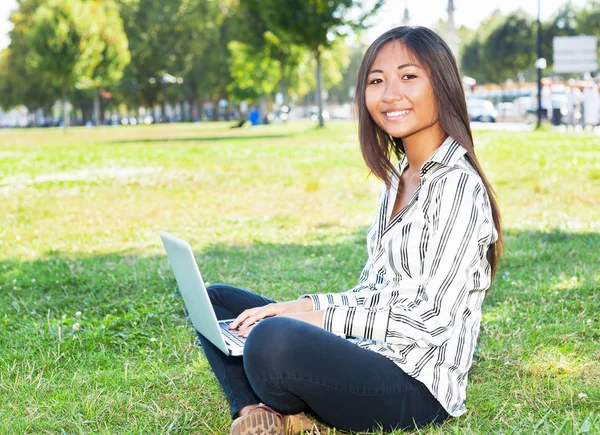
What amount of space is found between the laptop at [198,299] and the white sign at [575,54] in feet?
91.2

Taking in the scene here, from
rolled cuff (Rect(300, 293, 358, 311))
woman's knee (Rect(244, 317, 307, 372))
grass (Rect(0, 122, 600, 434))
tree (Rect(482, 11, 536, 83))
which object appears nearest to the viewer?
woman's knee (Rect(244, 317, 307, 372))

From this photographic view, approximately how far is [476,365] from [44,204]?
327 inches

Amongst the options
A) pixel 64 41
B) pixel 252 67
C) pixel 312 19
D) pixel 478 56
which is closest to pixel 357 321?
pixel 312 19

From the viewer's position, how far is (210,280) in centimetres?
631

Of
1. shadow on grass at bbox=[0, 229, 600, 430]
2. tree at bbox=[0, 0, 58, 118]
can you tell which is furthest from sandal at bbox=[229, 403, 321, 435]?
tree at bbox=[0, 0, 58, 118]

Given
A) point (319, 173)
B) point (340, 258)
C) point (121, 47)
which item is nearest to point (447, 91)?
point (340, 258)

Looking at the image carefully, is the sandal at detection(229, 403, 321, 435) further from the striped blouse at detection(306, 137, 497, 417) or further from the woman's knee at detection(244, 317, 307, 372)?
the striped blouse at detection(306, 137, 497, 417)

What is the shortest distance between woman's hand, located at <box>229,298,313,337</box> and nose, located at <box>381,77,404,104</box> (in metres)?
0.88

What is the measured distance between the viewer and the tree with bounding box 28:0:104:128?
51.2 m

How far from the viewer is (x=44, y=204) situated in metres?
11.1

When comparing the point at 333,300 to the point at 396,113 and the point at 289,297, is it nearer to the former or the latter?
the point at 396,113

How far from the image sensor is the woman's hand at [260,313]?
3.13 meters

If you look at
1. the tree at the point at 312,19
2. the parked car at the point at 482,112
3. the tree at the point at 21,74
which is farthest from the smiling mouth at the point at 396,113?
the tree at the point at 21,74

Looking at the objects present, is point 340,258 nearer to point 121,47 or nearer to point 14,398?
point 14,398
